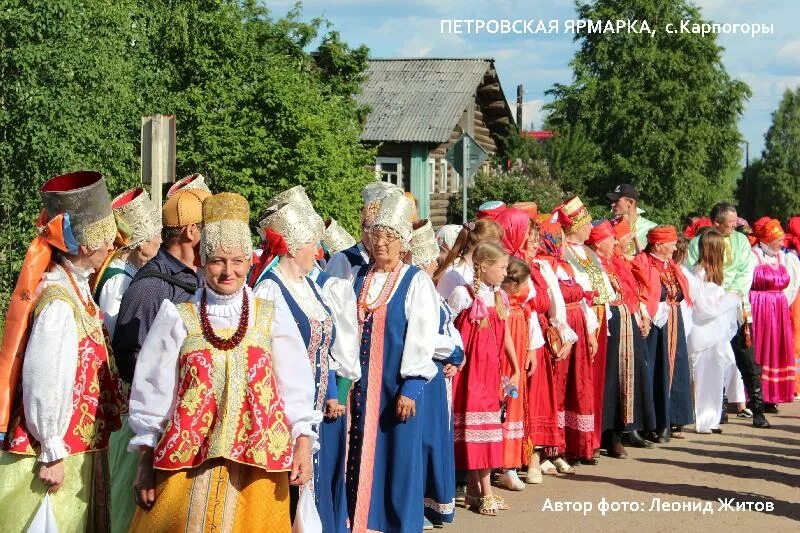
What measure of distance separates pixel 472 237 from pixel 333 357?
2316 millimetres

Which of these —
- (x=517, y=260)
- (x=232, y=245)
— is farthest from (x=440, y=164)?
(x=232, y=245)

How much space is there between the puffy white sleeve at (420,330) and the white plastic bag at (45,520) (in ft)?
7.70

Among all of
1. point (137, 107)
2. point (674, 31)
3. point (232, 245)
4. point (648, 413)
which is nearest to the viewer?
point (232, 245)

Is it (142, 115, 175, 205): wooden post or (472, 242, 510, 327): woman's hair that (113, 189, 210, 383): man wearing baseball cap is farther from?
(142, 115, 175, 205): wooden post

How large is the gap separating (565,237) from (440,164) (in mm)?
26582

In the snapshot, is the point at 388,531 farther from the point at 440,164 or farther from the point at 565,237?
the point at 440,164

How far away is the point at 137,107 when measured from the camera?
1684 cm

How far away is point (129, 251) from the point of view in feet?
19.4

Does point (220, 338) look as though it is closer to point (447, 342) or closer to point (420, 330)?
point (420, 330)

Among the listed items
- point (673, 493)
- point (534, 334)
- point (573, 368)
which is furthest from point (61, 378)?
point (573, 368)

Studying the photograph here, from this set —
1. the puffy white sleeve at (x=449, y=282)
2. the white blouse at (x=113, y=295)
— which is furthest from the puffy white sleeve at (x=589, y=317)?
the white blouse at (x=113, y=295)

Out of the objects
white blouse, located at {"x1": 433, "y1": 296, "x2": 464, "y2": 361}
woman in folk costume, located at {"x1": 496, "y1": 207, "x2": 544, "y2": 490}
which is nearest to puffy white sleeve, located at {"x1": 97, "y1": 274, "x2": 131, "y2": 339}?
white blouse, located at {"x1": 433, "y1": 296, "x2": 464, "y2": 361}

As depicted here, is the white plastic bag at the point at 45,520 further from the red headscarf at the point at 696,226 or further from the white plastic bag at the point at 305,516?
the red headscarf at the point at 696,226

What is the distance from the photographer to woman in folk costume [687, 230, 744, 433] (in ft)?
38.4
